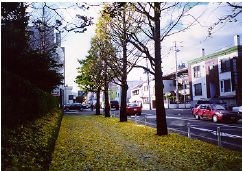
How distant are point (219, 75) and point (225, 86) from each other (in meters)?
2.10

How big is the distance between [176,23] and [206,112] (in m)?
14.2

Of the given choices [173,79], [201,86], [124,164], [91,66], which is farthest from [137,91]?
[124,164]

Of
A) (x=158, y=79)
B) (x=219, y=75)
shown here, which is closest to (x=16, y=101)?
(x=158, y=79)

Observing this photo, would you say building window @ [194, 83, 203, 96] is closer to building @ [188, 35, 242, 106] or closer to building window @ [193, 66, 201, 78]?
building @ [188, 35, 242, 106]

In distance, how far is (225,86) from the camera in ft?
156

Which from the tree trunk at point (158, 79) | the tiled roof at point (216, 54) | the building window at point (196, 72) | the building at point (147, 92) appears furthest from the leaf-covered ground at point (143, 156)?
the building at point (147, 92)

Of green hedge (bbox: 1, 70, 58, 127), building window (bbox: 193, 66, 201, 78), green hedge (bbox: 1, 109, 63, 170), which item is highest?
building window (bbox: 193, 66, 201, 78)

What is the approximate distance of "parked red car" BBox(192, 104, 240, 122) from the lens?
86.3 feet

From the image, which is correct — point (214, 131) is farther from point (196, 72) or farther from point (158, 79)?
point (196, 72)

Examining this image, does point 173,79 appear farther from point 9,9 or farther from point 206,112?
point 9,9

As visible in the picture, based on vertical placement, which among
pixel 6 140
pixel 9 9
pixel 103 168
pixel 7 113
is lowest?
pixel 103 168

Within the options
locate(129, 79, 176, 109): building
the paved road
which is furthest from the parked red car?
locate(129, 79, 176, 109): building

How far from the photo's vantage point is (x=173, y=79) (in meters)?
74.8

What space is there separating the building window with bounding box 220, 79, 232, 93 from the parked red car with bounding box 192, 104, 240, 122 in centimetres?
1794
